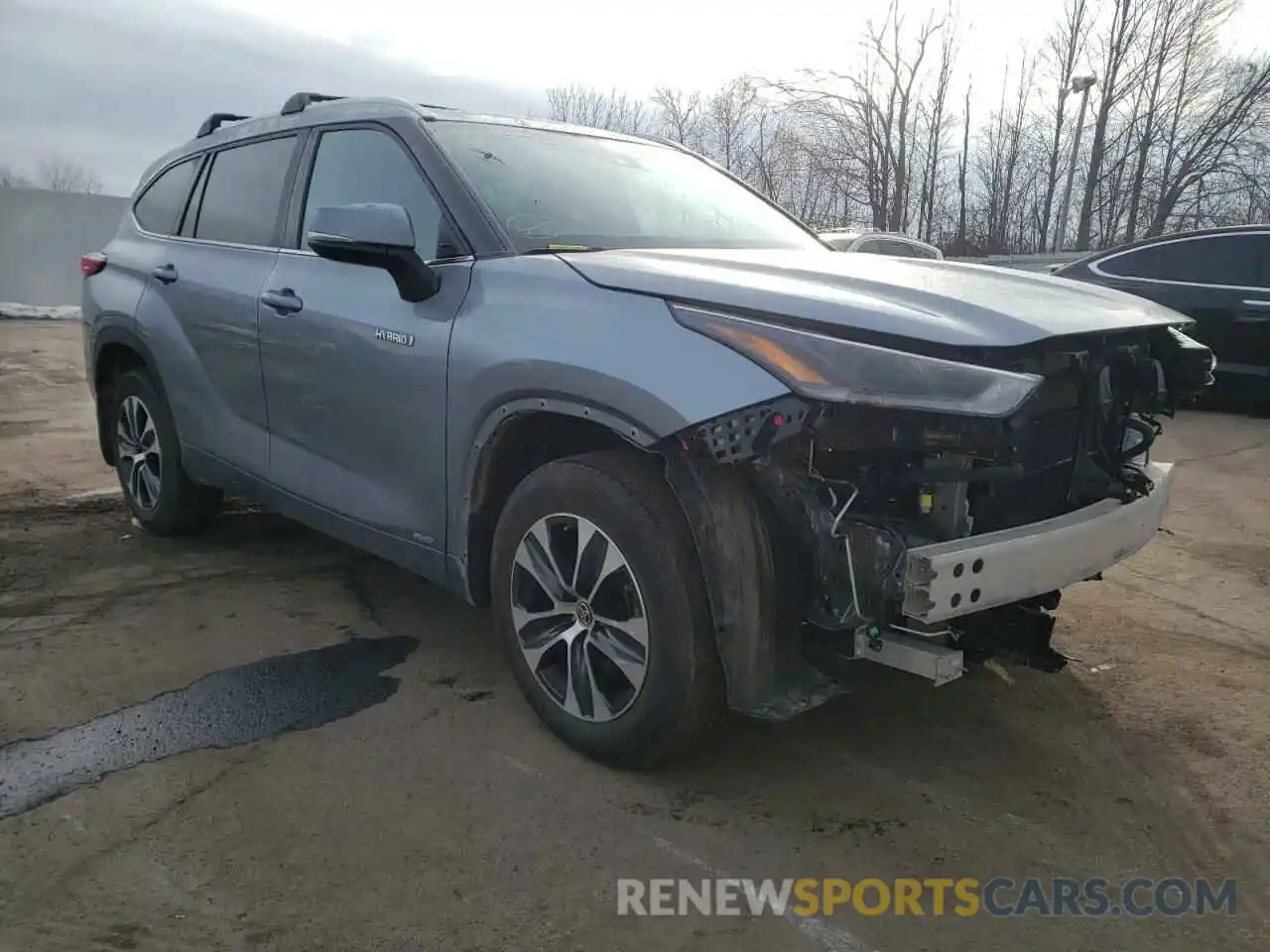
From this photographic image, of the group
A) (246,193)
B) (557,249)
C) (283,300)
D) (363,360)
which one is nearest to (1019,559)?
(557,249)

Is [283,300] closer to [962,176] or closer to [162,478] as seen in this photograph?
[162,478]

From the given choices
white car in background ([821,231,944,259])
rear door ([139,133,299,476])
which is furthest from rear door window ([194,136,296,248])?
white car in background ([821,231,944,259])

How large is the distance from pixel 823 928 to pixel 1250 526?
444cm

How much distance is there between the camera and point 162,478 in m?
4.74

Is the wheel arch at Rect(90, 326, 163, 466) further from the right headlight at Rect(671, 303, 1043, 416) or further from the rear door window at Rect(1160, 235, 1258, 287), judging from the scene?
the rear door window at Rect(1160, 235, 1258, 287)

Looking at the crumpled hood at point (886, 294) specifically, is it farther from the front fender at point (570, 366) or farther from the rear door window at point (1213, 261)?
the rear door window at point (1213, 261)

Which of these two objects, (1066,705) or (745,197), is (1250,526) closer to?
(1066,705)

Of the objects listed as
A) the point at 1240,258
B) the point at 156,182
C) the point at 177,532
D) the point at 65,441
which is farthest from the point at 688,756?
the point at 1240,258

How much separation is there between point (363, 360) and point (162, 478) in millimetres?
1992

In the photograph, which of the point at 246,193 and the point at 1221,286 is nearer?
the point at 246,193

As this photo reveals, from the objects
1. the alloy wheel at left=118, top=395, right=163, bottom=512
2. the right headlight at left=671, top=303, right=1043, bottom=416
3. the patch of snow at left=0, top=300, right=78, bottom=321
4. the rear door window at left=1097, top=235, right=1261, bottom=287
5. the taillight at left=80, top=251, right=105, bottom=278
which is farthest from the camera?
the patch of snow at left=0, top=300, right=78, bottom=321

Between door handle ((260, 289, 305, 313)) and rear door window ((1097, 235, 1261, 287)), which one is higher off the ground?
rear door window ((1097, 235, 1261, 287))

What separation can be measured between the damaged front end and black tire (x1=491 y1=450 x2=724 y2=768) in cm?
8

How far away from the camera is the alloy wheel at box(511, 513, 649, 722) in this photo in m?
2.65
